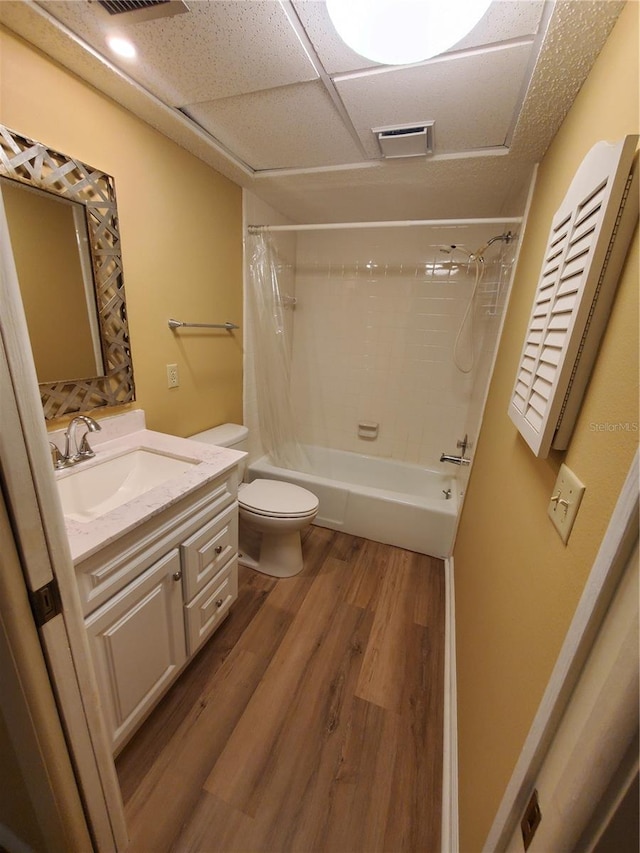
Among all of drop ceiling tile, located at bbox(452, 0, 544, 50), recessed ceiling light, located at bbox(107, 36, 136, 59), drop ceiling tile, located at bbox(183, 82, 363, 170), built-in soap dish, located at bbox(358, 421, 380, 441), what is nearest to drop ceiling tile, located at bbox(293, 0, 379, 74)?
drop ceiling tile, located at bbox(183, 82, 363, 170)

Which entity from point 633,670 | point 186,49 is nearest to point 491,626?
point 633,670

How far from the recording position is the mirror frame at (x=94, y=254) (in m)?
1.03

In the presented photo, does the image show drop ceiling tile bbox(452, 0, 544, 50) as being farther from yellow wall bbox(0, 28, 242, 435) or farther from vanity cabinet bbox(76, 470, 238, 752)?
vanity cabinet bbox(76, 470, 238, 752)

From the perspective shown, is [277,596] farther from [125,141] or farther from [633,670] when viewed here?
[125,141]

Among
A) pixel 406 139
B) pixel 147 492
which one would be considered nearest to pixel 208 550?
pixel 147 492

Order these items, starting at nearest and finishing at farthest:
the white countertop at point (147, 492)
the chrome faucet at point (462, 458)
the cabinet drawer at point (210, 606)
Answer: the white countertop at point (147, 492) → the cabinet drawer at point (210, 606) → the chrome faucet at point (462, 458)

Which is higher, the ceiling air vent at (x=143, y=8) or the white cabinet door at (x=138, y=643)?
the ceiling air vent at (x=143, y=8)

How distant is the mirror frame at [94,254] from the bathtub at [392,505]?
119cm

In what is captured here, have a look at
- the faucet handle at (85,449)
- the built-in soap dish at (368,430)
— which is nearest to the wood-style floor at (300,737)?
the faucet handle at (85,449)

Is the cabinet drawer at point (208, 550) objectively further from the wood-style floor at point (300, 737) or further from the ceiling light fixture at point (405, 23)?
the ceiling light fixture at point (405, 23)

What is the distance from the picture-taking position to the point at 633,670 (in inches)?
12.9

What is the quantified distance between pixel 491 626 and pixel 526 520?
14.7 inches

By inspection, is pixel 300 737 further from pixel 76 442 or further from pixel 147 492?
pixel 76 442

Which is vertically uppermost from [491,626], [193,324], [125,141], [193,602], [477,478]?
[125,141]
